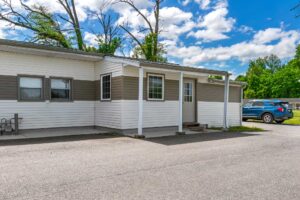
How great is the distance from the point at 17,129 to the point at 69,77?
121 inches

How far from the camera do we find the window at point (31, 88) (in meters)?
10.7

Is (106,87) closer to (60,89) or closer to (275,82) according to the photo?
(60,89)

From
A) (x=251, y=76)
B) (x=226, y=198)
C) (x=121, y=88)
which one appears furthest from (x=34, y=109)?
(x=251, y=76)

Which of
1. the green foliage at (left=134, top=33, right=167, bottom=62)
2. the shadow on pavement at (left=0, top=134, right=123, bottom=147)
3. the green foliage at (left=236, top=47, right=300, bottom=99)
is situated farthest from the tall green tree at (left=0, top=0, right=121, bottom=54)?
the green foliage at (left=236, top=47, right=300, bottom=99)

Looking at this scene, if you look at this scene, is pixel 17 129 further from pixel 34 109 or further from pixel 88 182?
pixel 88 182

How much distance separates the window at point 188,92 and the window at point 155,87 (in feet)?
6.24

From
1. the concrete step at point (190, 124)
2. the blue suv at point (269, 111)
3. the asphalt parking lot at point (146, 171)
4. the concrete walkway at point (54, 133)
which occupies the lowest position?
the asphalt parking lot at point (146, 171)

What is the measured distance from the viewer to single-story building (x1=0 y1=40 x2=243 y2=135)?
1042 centimetres

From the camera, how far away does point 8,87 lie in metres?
10.3

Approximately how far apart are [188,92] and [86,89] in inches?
205

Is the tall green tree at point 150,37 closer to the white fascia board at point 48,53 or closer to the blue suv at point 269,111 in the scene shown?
the blue suv at point 269,111

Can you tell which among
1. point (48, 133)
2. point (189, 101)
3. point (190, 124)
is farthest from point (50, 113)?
point (189, 101)

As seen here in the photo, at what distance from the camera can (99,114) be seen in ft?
40.3

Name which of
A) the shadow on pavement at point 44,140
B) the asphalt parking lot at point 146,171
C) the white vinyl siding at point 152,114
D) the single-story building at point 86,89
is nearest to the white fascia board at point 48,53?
the single-story building at point 86,89
